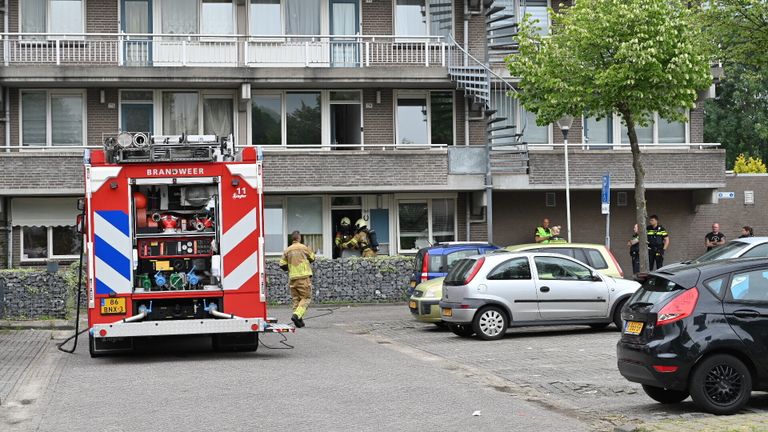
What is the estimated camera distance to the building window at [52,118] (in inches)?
1230

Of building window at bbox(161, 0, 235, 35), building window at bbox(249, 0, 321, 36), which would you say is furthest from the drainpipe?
building window at bbox(249, 0, 321, 36)

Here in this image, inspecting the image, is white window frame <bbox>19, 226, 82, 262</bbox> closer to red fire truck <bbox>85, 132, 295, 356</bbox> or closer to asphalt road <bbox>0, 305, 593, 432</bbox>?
asphalt road <bbox>0, 305, 593, 432</bbox>

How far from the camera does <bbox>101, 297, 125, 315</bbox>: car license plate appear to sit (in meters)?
15.4

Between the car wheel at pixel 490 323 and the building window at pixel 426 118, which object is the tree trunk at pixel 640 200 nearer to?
the car wheel at pixel 490 323

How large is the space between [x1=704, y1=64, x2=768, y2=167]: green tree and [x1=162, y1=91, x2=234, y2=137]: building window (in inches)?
1513

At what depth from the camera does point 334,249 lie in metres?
32.4

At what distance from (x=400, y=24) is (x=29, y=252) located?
12.8 meters

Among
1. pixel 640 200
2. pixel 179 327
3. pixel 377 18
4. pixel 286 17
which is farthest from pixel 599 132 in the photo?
pixel 179 327

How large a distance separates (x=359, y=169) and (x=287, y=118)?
307cm

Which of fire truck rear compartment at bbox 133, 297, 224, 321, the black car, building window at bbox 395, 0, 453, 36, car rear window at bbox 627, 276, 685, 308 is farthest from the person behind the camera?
building window at bbox 395, 0, 453, 36

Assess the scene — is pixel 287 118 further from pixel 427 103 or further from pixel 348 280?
pixel 348 280

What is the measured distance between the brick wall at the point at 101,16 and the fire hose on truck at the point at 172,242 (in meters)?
16.8

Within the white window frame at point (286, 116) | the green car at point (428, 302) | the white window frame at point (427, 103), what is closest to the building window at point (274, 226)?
the white window frame at point (286, 116)

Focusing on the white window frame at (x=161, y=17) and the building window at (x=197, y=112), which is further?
the white window frame at (x=161, y=17)
